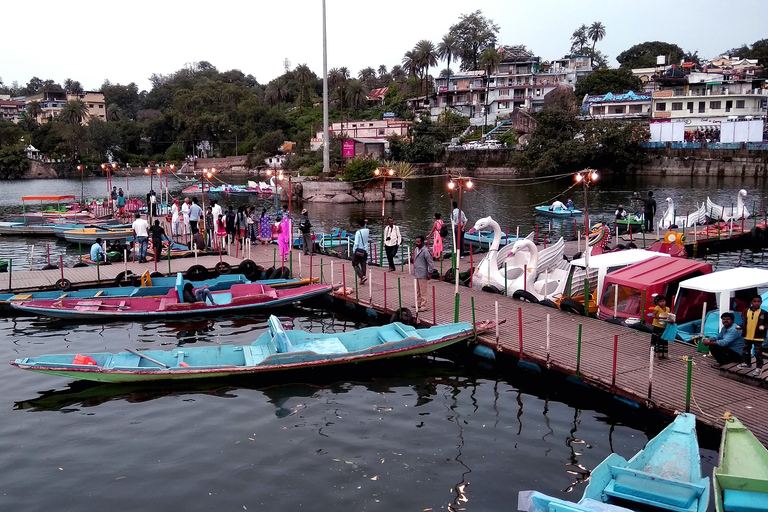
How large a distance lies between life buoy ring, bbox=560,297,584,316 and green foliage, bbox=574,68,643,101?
311 feet

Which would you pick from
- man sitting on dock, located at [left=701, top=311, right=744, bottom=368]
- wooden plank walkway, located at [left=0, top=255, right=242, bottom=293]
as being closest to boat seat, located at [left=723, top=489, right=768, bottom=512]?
man sitting on dock, located at [left=701, top=311, right=744, bottom=368]

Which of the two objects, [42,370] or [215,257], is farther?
[215,257]

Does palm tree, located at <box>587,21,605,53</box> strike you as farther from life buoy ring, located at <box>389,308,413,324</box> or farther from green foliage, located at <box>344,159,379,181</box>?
life buoy ring, located at <box>389,308,413,324</box>

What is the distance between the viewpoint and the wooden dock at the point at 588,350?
12141 mm

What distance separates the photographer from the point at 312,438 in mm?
12742

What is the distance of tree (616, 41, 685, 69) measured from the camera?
431 feet

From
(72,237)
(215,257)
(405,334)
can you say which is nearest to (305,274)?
(215,257)

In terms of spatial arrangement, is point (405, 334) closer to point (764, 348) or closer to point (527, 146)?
point (764, 348)

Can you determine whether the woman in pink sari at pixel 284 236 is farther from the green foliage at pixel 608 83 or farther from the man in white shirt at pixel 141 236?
the green foliage at pixel 608 83

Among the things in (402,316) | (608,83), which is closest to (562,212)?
(402,316)

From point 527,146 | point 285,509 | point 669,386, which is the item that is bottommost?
point 285,509

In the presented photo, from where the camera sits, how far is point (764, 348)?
1351cm

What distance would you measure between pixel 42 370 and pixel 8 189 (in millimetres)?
80366

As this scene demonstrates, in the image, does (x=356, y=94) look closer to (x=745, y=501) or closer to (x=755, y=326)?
(x=755, y=326)
